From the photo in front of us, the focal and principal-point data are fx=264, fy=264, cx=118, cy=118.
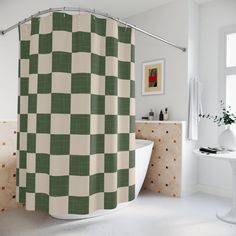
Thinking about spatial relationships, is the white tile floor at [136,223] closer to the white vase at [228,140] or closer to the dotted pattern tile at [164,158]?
the dotted pattern tile at [164,158]

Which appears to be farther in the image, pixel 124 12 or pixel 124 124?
pixel 124 12

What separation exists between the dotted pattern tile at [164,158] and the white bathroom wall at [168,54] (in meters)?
0.24

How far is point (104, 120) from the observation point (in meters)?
1.93

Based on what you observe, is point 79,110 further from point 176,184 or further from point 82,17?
point 176,184

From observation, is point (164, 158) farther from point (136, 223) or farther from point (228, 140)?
point (136, 223)

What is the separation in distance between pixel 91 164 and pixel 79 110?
1.26 ft

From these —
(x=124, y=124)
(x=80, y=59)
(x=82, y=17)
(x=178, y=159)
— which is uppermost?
(x=82, y=17)

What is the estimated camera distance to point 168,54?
12.0 feet

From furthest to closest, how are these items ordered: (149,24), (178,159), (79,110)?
(149,24) → (178,159) → (79,110)

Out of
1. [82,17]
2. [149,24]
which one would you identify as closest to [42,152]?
[82,17]

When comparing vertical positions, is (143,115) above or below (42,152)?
above

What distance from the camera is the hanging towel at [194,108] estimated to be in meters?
3.39

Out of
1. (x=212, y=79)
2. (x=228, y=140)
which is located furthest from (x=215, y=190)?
(x=212, y=79)

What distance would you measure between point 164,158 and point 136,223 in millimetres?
Answer: 1232
